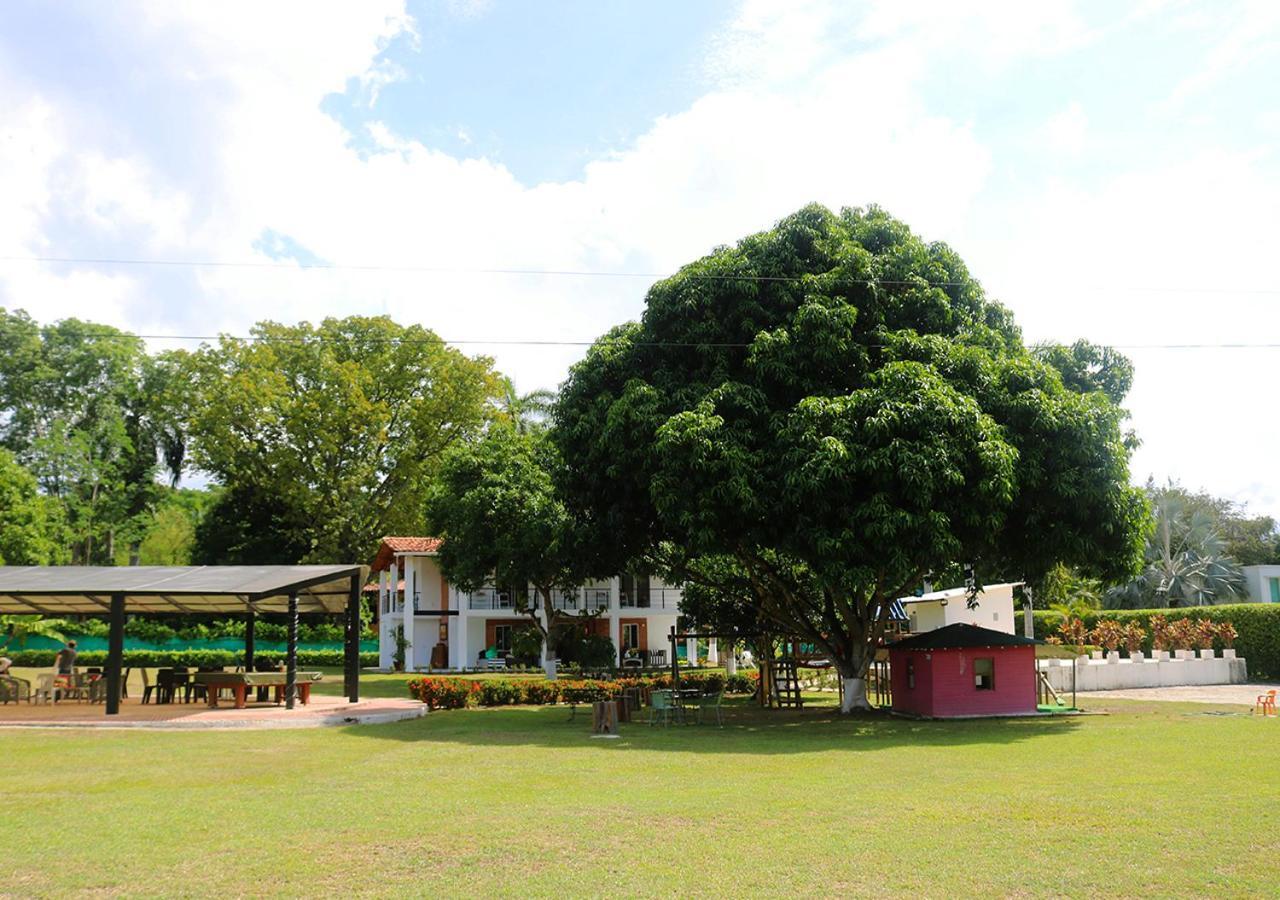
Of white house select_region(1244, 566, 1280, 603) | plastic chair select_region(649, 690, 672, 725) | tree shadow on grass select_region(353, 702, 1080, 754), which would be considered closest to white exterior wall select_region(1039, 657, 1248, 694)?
tree shadow on grass select_region(353, 702, 1080, 754)

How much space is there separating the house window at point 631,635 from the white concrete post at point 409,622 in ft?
32.1

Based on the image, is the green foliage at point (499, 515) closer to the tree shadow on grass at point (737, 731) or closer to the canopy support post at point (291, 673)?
the tree shadow on grass at point (737, 731)

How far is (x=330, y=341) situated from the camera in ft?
177

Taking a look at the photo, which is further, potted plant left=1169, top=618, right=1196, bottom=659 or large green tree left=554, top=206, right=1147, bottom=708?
potted plant left=1169, top=618, right=1196, bottom=659

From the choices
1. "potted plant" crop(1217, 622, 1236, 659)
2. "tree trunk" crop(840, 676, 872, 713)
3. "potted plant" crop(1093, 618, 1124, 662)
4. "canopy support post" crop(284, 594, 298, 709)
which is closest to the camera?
"canopy support post" crop(284, 594, 298, 709)

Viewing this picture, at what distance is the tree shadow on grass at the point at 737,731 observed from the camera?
17.4 m

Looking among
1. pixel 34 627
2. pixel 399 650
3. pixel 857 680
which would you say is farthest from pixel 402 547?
pixel 857 680

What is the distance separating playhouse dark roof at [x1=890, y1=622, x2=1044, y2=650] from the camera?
22.5 m

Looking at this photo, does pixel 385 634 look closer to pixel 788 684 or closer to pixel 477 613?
pixel 477 613

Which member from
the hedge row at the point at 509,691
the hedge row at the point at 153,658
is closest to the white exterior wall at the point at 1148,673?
the hedge row at the point at 509,691

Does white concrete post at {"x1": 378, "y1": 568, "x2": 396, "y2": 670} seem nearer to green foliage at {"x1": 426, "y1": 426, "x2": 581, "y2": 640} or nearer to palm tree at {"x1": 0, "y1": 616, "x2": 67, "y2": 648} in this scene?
green foliage at {"x1": 426, "y1": 426, "x2": 581, "y2": 640}

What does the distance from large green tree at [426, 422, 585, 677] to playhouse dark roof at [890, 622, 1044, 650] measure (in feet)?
53.2

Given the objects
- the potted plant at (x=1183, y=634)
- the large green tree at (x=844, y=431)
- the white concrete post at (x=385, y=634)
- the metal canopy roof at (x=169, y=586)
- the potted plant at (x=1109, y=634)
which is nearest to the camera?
the large green tree at (x=844, y=431)

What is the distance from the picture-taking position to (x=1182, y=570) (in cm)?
5112
